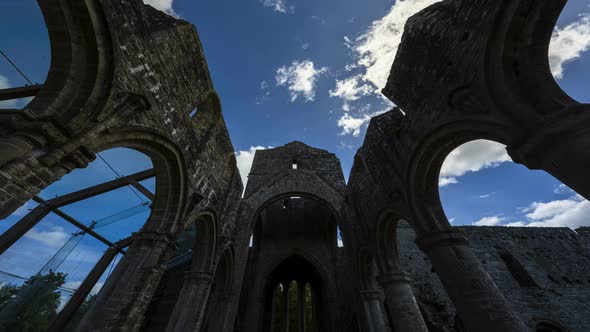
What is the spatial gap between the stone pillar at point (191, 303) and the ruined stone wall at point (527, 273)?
838 centimetres

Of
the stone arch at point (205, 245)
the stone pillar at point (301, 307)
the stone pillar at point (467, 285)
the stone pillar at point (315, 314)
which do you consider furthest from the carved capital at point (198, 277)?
the stone pillar at point (301, 307)

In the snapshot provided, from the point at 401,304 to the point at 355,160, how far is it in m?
4.97

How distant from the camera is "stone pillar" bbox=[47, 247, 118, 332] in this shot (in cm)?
675

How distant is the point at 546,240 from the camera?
11.6 meters

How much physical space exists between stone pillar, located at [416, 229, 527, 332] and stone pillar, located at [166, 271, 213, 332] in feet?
20.9

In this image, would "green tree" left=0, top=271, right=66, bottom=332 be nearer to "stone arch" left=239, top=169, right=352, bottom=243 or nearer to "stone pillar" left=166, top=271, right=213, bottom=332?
"stone pillar" left=166, top=271, right=213, bottom=332

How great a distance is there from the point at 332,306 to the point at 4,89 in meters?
14.0

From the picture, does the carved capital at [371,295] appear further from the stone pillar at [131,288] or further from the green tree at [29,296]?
the green tree at [29,296]

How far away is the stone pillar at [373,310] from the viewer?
775 cm

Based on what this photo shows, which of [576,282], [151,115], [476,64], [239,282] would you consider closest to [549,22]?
[476,64]

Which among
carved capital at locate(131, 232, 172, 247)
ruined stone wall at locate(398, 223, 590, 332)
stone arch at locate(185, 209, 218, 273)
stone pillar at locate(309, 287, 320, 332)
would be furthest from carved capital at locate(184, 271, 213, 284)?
stone pillar at locate(309, 287, 320, 332)

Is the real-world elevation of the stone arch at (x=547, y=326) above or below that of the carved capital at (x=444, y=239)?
below

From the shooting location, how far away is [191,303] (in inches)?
261

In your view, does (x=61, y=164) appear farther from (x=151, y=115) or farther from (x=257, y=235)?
(x=257, y=235)
